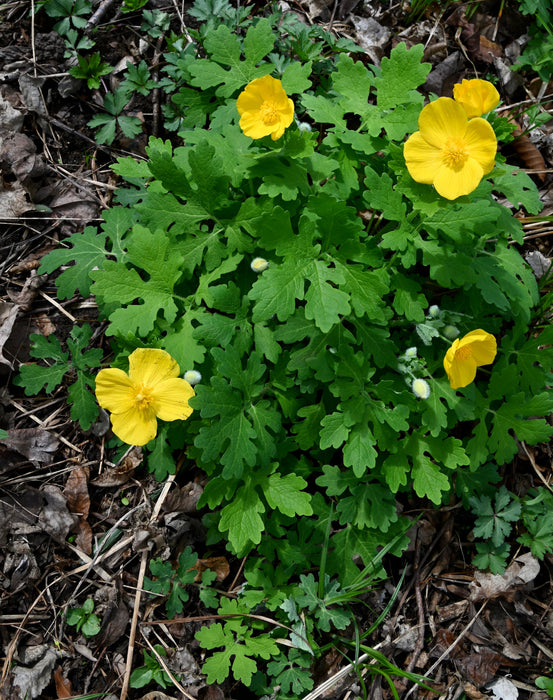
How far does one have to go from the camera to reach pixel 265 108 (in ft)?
8.38

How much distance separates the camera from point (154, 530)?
309 centimetres

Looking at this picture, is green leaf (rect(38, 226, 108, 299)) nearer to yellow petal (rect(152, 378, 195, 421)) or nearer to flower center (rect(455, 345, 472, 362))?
yellow petal (rect(152, 378, 195, 421))

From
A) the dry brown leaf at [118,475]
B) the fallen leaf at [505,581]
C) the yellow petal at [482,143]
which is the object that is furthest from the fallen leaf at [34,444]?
the yellow petal at [482,143]

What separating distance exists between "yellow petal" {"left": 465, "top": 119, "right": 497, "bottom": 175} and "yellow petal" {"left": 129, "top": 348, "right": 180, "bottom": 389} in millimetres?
1610

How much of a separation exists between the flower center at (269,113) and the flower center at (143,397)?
134 cm

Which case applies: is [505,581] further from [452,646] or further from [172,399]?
[172,399]

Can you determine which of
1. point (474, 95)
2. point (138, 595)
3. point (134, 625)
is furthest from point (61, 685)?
point (474, 95)

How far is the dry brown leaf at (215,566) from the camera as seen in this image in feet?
10.1

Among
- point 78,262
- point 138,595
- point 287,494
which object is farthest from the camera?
point 78,262

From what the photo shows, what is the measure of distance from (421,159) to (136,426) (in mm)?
1766

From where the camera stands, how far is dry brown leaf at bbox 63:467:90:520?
3127 mm

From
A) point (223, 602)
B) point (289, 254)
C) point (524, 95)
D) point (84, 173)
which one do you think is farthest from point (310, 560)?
point (524, 95)

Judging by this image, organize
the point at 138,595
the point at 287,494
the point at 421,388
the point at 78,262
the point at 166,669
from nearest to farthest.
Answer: the point at 421,388 → the point at 287,494 → the point at 166,669 → the point at 138,595 → the point at 78,262

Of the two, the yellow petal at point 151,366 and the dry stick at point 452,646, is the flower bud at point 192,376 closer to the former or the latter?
the yellow petal at point 151,366
